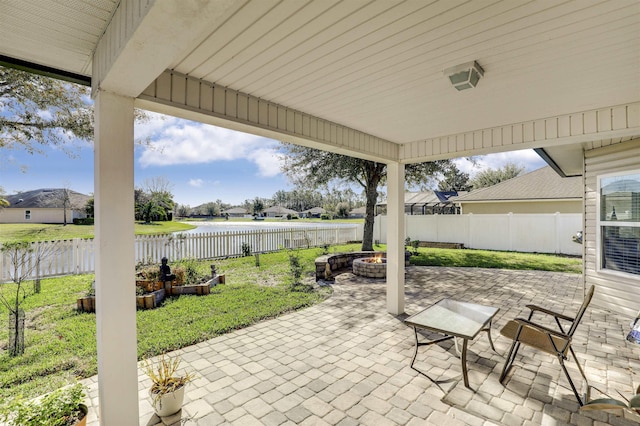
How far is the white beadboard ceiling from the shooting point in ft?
5.49

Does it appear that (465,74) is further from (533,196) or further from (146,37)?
(533,196)

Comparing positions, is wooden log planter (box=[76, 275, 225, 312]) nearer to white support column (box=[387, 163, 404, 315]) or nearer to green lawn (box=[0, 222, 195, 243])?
green lawn (box=[0, 222, 195, 243])

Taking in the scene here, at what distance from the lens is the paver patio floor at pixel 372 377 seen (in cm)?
255

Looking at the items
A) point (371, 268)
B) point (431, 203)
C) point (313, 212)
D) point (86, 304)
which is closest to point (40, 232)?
point (86, 304)

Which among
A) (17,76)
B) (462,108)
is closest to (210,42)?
(462,108)

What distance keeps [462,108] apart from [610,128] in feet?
5.51

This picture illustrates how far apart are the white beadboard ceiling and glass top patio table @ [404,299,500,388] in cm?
246

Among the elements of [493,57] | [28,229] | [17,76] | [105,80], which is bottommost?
[28,229]

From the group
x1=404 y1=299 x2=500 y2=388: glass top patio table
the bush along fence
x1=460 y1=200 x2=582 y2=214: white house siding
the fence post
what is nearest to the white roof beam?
x1=404 y1=299 x2=500 y2=388: glass top patio table

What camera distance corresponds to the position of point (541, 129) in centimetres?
374

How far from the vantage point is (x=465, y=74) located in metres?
2.38

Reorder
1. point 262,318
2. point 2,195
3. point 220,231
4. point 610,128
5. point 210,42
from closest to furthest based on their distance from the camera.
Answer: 1. point 210,42
2. point 610,128
3. point 262,318
4. point 2,195
5. point 220,231

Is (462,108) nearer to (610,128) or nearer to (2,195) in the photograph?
(610,128)

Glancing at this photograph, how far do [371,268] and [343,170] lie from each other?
4.33 metres
